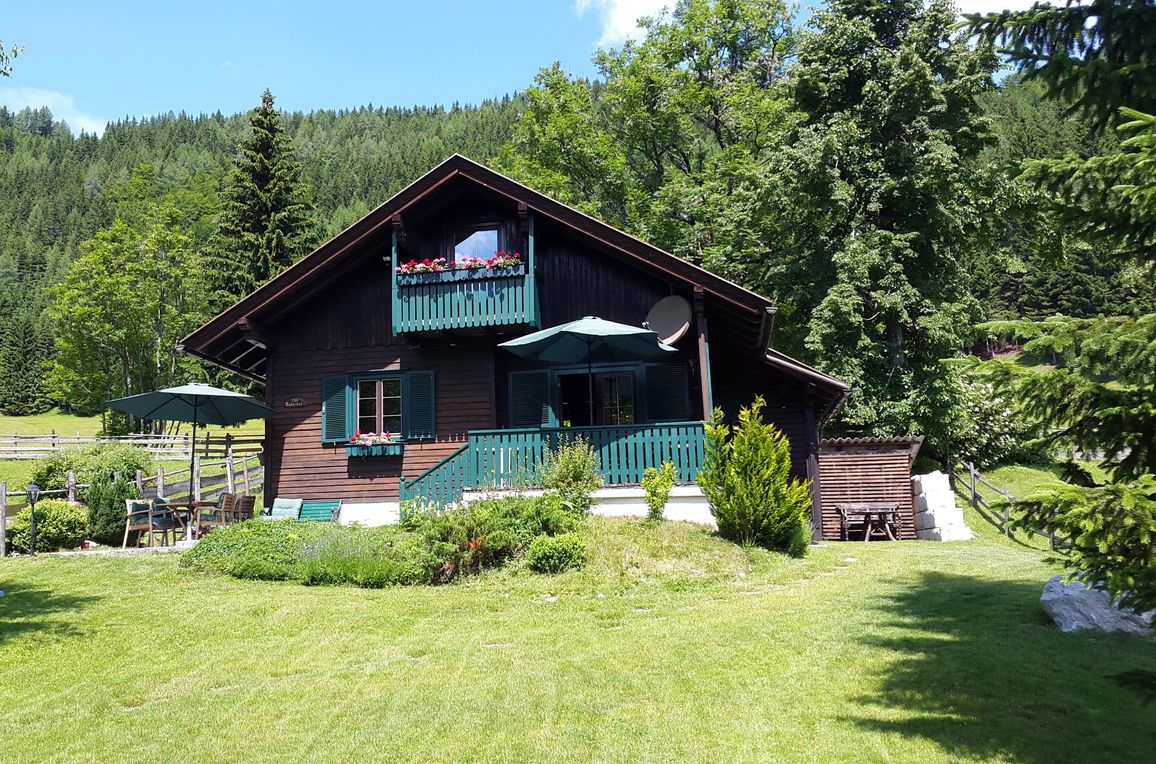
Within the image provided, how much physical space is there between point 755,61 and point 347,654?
1160 inches

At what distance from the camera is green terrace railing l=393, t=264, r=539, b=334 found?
633 inches

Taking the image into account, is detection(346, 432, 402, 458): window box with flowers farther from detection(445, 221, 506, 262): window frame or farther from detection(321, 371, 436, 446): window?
detection(445, 221, 506, 262): window frame

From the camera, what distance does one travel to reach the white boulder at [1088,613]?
308 inches

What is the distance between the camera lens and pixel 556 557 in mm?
11852

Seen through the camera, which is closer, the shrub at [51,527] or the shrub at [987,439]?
the shrub at [51,527]

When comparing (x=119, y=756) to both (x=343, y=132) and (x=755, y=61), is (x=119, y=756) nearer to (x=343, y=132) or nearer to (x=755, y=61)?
(x=755, y=61)

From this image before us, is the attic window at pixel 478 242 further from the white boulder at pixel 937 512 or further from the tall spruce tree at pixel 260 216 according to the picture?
the tall spruce tree at pixel 260 216

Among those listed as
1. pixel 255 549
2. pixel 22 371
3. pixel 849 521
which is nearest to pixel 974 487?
pixel 849 521

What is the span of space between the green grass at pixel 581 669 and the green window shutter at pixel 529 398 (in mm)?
5285

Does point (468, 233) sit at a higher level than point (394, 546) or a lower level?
higher

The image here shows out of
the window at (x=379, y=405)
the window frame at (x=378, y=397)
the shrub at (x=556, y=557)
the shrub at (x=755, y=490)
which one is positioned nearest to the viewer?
the shrub at (x=556, y=557)

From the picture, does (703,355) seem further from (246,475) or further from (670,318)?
(246,475)

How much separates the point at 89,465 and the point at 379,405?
994 centimetres

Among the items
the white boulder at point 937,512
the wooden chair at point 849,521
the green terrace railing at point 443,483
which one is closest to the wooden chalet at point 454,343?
the green terrace railing at point 443,483
